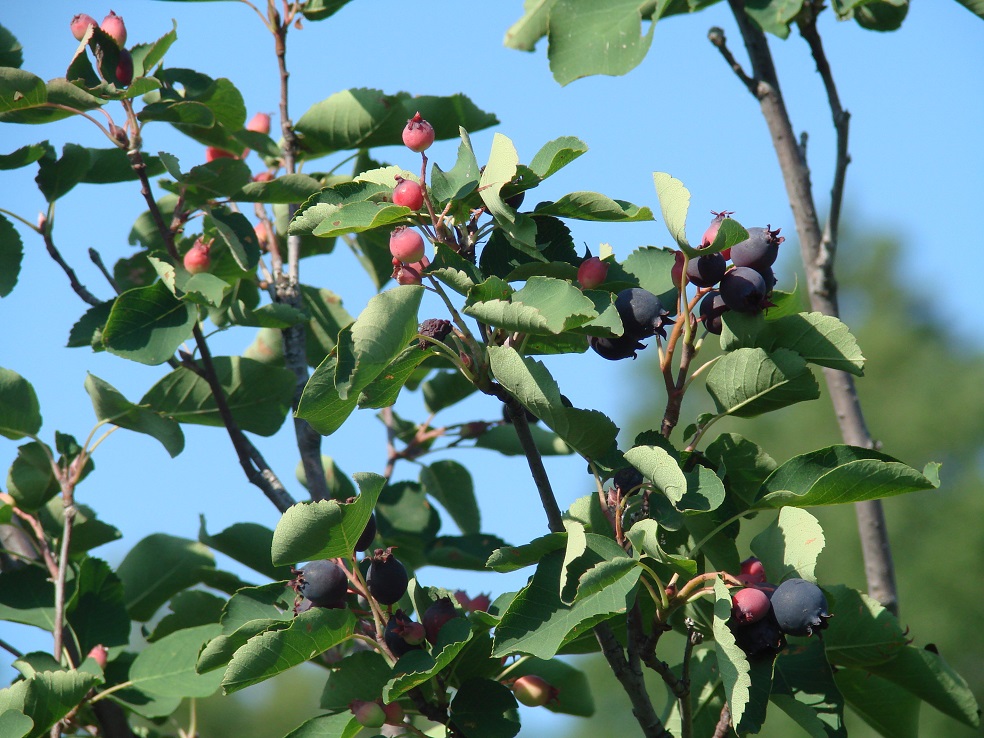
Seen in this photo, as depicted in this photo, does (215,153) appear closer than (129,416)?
No

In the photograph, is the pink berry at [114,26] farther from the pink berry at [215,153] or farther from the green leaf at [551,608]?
the green leaf at [551,608]

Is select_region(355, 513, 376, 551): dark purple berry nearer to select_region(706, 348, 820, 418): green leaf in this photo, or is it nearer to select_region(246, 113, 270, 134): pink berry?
select_region(706, 348, 820, 418): green leaf

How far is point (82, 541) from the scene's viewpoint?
2031 millimetres

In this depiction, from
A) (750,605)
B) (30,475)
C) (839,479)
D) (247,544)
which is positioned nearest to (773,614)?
(750,605)

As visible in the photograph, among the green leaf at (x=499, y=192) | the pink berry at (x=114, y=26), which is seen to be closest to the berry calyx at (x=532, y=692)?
the green leaf at (x=499, y=192)

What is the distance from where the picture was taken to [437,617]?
4.46 ft

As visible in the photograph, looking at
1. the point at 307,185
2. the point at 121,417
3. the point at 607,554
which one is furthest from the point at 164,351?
the point at 607,554

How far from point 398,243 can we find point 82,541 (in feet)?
3.80

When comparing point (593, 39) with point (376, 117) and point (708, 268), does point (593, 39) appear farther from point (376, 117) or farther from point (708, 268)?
point (708, 268)

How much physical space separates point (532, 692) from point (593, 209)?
0.75m

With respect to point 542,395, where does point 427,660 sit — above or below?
below

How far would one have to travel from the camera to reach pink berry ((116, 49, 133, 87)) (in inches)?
75.3

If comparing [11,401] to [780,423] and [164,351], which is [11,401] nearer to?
[164,351]

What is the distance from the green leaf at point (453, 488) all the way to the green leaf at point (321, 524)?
1.08 m
